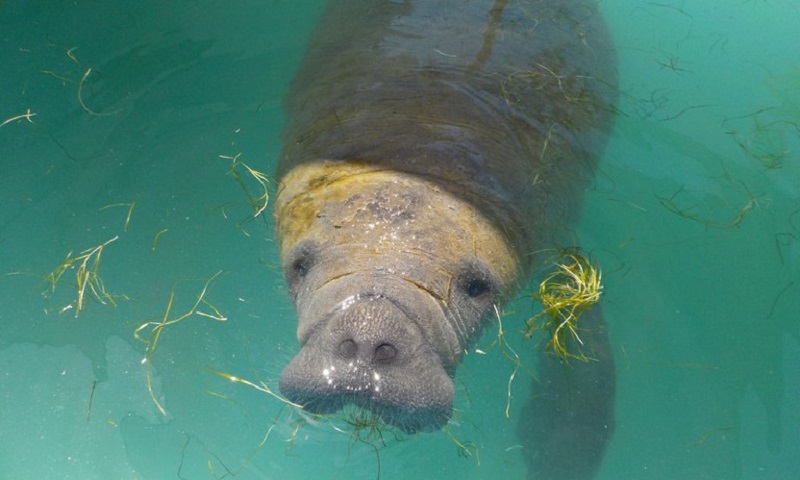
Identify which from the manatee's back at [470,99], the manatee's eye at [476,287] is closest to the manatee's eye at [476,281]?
the manatee's eye at [476,287]

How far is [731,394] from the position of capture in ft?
16.9

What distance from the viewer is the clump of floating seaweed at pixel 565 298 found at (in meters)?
4.44

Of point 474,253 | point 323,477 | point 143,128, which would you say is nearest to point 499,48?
point 474,253

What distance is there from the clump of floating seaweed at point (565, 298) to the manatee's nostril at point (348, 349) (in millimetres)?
1557

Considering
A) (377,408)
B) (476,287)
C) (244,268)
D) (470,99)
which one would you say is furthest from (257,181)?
(377,408)

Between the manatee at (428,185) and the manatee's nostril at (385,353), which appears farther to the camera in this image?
the manatee at (428,185)

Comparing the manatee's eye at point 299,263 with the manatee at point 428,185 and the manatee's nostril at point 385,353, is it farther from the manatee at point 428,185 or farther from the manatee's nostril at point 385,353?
Result: the manatee's nostril at point 385,353

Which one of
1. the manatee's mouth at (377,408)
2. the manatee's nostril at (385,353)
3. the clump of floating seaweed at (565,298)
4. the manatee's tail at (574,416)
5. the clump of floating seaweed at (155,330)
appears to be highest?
the manatee's nostril at (385,353)

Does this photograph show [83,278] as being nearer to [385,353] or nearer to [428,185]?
[428,185]

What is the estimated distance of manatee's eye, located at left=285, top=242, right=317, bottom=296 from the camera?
149 inches

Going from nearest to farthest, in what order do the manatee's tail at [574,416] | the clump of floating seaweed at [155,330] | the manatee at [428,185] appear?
the manatee at [428,185] → the clump of floating seaweed at [155,330] → the manatee's tail at [574,416]

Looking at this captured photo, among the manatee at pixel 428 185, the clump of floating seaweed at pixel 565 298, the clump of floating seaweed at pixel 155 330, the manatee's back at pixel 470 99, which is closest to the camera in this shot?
the manatee at pixel 428 185

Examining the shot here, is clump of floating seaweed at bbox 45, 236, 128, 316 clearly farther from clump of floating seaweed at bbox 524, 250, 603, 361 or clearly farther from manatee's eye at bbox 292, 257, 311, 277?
clump of floating seaweed at bbox 524, 250, 603, 361

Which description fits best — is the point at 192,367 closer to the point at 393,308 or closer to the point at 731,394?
the point at 393,308
